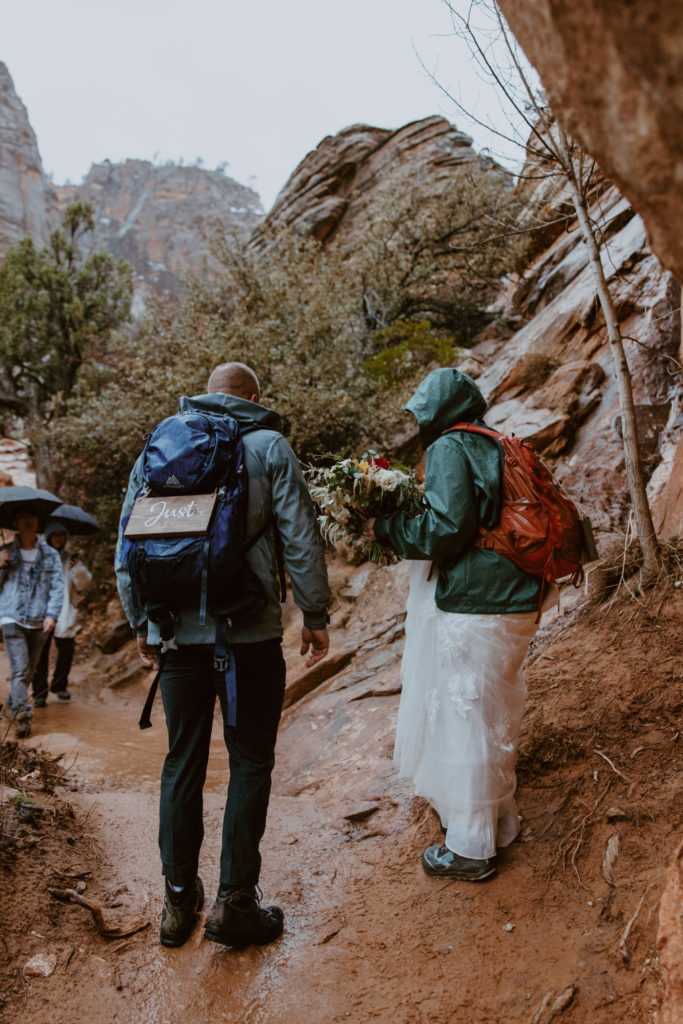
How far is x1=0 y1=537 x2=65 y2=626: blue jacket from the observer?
19.2 ft

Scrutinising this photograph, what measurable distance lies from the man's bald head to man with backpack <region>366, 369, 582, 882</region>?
92 centimetres

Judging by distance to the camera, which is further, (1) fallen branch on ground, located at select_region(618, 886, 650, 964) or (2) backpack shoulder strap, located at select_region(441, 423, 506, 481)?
(2) backpack shoulder strap, located at select_region(441, 423, 506, 481)

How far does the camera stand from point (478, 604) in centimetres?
268

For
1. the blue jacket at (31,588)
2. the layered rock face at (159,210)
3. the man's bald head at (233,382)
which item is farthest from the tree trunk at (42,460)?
the layered rock face at (159,210)

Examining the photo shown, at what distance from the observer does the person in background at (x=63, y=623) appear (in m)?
7.53

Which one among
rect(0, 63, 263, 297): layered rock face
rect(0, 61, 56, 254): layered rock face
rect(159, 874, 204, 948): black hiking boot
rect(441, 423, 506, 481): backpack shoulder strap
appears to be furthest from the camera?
rect(0, 63, 263, 297): layered rock face

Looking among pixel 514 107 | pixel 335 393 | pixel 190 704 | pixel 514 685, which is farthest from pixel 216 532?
pixel 335 393

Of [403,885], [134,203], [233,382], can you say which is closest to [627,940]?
[403,885]

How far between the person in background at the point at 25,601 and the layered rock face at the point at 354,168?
1428 cm

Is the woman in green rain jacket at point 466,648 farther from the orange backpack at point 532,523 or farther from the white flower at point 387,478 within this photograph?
the white flower at point 387,478

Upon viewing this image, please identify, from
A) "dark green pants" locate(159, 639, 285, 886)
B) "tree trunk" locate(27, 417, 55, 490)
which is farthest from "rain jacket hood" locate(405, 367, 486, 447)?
"tree trunk" locate(27, 417, 55, 490)

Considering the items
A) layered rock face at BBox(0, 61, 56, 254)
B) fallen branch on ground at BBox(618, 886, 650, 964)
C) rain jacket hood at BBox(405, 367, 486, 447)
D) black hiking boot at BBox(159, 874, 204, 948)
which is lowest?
black hiking boot at BBox(159, 874, 204, 948)

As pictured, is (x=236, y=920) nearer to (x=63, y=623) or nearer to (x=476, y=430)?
(x=476, y=430)

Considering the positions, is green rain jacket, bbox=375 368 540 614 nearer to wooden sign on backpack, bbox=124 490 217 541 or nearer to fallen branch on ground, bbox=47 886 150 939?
wooden sign on backpack, bbox=124 490 217 541
